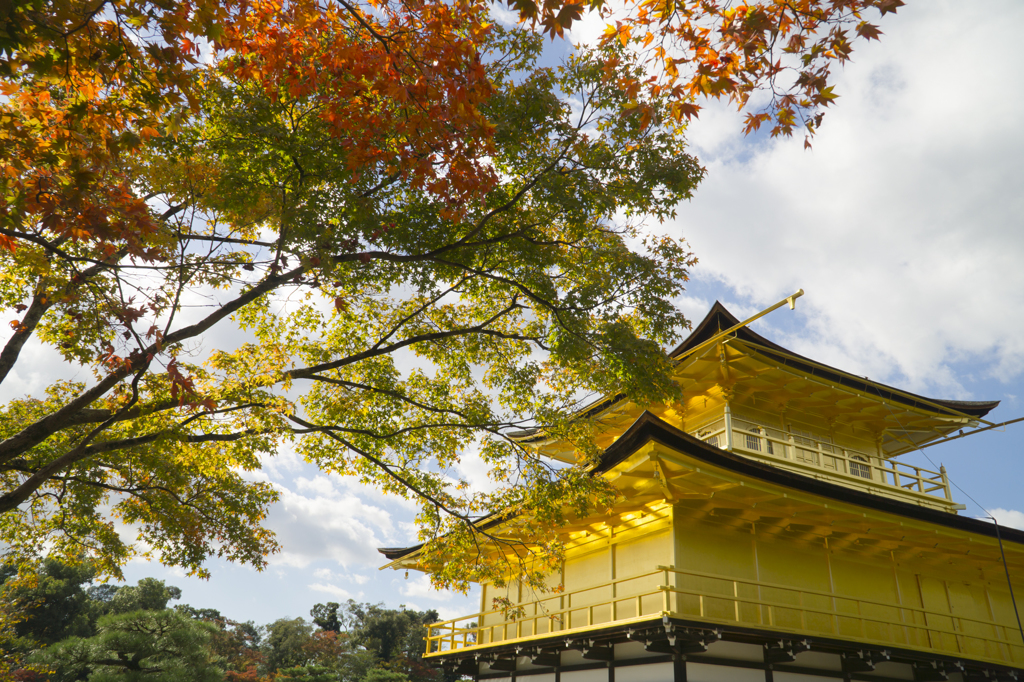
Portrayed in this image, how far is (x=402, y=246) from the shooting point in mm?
8914

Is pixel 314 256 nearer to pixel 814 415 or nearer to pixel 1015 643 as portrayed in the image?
pixel 814 415

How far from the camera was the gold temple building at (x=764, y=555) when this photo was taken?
36.9 ft

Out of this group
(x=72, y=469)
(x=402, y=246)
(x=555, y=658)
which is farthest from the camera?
(x=555, y=658)

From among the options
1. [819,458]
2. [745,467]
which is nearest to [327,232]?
[745,467]

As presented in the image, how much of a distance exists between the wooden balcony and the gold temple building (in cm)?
6

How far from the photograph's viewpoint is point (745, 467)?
1139 centimetres

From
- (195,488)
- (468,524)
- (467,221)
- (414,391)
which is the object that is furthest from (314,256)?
(195,488)

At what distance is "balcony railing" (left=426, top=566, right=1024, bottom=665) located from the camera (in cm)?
1124

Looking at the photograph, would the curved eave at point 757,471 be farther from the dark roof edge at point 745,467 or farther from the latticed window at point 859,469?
the latticed window at point 859,469

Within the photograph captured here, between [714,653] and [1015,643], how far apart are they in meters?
9.36

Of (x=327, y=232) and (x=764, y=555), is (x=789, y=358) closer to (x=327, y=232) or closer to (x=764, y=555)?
(x=764, y=555)

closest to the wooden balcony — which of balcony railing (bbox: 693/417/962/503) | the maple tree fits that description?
balcony railing (bbox: 693/417/962/503)

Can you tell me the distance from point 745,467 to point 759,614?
3.19 metres

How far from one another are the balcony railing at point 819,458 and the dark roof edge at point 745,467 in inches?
72.4
